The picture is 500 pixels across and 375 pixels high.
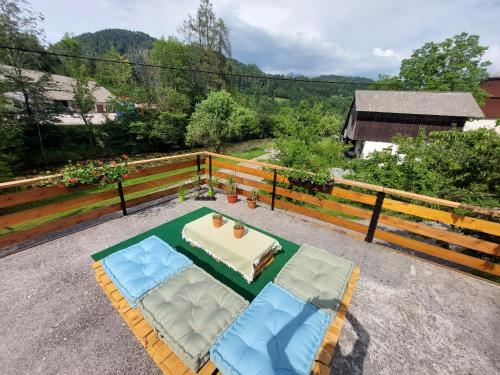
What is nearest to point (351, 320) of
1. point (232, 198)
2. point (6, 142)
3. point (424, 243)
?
point (424, 243)

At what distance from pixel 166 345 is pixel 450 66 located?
3487 cm

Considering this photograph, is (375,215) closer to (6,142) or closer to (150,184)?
(150,184)

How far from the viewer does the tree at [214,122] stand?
51.1ft

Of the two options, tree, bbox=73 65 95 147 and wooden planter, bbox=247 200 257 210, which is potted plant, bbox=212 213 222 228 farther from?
tree, bbox=73 65 95 147

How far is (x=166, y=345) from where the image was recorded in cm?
193

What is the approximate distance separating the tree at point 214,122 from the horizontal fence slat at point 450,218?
45.5ft

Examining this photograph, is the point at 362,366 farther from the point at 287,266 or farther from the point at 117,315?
the point at 117,315

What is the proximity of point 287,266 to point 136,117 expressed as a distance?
18.5m

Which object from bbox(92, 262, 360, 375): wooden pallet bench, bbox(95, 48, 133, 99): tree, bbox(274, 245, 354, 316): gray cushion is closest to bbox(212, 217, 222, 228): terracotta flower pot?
bbox(274, 245, 354, 316): gray cushion

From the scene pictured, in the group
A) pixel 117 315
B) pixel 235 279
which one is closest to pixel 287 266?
pixel 235 279

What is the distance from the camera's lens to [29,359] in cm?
206

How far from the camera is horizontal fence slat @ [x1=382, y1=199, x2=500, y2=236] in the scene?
3037mm

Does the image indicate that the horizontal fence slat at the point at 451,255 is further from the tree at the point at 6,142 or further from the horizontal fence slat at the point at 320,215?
the tree at the point at 6,142

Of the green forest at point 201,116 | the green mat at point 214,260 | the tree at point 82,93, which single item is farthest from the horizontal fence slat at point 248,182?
the tree at point 82,93
